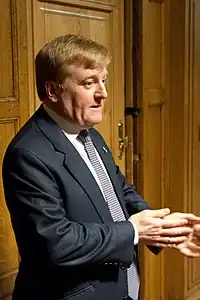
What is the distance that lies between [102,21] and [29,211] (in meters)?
1.34

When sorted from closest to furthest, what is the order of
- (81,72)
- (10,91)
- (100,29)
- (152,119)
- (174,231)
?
1. (81,72)
2. (174,231)
3. (10,91)
4. (100,29)
5. (152,119)

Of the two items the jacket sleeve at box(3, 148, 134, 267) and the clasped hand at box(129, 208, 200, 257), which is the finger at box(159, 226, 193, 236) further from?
the jacket sleeve at box(3, 148, 134, 267)

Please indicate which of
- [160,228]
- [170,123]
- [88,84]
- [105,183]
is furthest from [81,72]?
[170,123]

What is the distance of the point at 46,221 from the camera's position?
135 cm

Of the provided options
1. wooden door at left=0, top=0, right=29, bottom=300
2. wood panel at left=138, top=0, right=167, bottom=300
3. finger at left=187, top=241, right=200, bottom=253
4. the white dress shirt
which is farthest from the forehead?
wood panel at left=138, top=0, right=167, bottom=300

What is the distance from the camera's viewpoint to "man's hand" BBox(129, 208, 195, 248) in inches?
59.6

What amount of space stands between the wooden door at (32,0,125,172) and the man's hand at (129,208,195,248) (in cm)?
79

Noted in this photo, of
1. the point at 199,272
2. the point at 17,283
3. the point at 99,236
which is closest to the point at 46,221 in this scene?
the point at 99,236

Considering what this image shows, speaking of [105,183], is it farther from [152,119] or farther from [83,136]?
[152,119]

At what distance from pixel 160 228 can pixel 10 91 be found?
80 centimetres

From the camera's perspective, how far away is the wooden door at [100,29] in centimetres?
213

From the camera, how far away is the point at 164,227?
5.06 ft

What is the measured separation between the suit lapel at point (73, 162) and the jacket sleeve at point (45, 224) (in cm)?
7

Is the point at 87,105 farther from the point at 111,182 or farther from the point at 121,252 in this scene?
the point at 121,252
